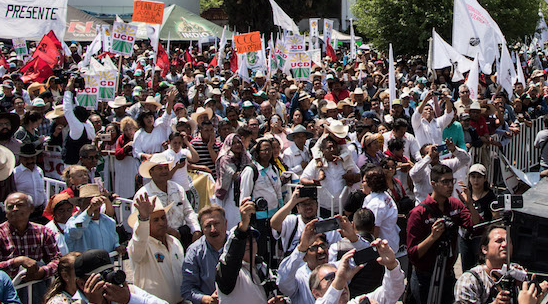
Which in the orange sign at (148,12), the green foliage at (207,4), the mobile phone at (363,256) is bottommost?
the mobile phone at (363,256)

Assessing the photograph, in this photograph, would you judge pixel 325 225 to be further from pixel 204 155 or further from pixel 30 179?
pixel 30 179

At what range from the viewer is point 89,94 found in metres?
10.8

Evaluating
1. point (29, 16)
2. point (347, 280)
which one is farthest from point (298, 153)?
point (29, 16)

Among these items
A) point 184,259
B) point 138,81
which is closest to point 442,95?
point 184,259

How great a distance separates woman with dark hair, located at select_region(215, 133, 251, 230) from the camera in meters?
6.77

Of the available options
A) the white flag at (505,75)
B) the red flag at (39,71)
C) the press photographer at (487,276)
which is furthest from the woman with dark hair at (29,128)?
the white flag at (505,75)

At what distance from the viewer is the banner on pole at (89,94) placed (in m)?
10.7

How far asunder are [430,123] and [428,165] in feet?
6.72

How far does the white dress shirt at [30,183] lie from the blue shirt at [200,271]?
3.04 m

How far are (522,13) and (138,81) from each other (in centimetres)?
1553

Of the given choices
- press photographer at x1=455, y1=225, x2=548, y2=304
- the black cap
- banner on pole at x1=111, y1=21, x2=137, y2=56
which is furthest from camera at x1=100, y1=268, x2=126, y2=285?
banner on pole at x1=111, y1=21, x2=137, y2=56

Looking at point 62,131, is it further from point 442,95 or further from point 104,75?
point 442,95

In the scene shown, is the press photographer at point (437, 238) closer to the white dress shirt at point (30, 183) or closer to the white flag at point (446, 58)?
the white dress shirt at point (30, 183)

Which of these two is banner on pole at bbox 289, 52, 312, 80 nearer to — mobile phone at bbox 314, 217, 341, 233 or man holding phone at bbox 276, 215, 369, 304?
man holding phone at bbox 276, 215, 369, 304
